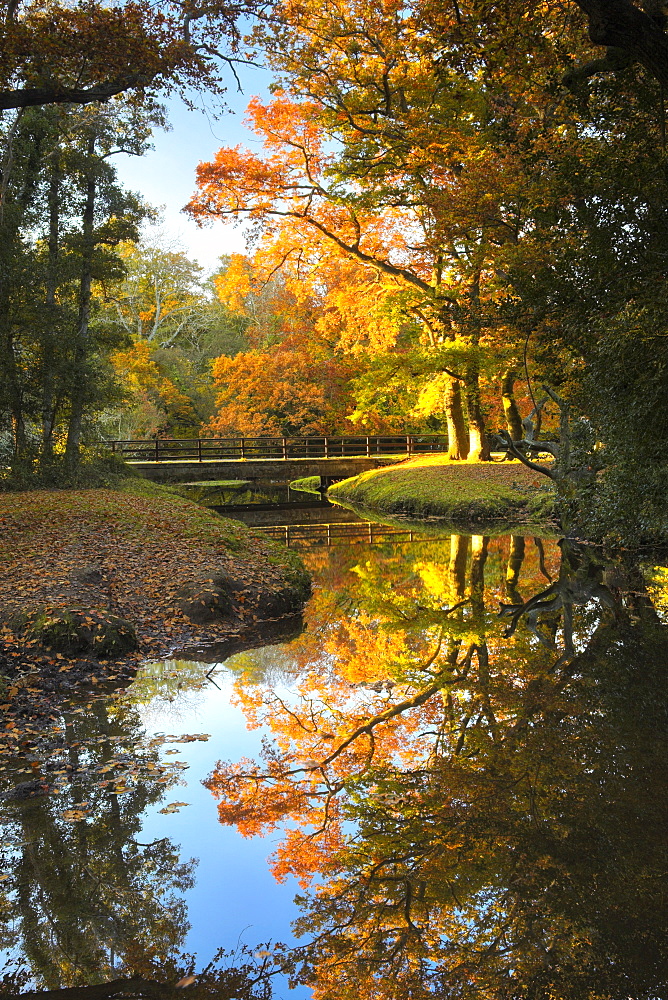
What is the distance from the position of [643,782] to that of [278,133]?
60.1 feet

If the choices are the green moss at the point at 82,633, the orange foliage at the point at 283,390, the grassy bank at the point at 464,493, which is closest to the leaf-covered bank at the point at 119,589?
the green moss at the point at 82,633

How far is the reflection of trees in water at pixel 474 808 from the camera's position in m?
3.08

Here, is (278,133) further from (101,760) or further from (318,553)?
(101,760)

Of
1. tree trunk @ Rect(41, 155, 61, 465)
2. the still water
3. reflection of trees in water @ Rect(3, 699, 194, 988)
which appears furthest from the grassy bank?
reflection of trees in water @ Rect(3, 699, 194, 988)

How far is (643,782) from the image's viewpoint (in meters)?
4.62

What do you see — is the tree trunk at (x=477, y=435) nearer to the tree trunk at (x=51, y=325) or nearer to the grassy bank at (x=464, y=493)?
the grassy bank at (x=464, y=493)

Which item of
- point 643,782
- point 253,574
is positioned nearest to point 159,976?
point 643,782

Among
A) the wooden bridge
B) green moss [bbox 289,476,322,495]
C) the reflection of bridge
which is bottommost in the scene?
the reflection of bridge

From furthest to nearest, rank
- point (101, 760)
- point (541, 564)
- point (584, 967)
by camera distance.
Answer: point (541, 564) < point (101, 760) < point (584, 967)

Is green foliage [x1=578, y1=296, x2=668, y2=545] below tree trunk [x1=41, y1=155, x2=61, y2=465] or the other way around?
below

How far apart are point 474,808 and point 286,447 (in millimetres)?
27564

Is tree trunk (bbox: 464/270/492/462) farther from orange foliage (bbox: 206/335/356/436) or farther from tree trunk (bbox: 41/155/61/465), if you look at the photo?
tree trunk (bbox: 41/155/61/465)

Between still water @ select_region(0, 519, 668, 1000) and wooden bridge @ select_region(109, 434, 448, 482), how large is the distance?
68.4 feet

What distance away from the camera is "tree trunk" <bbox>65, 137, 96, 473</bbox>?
707 inches
